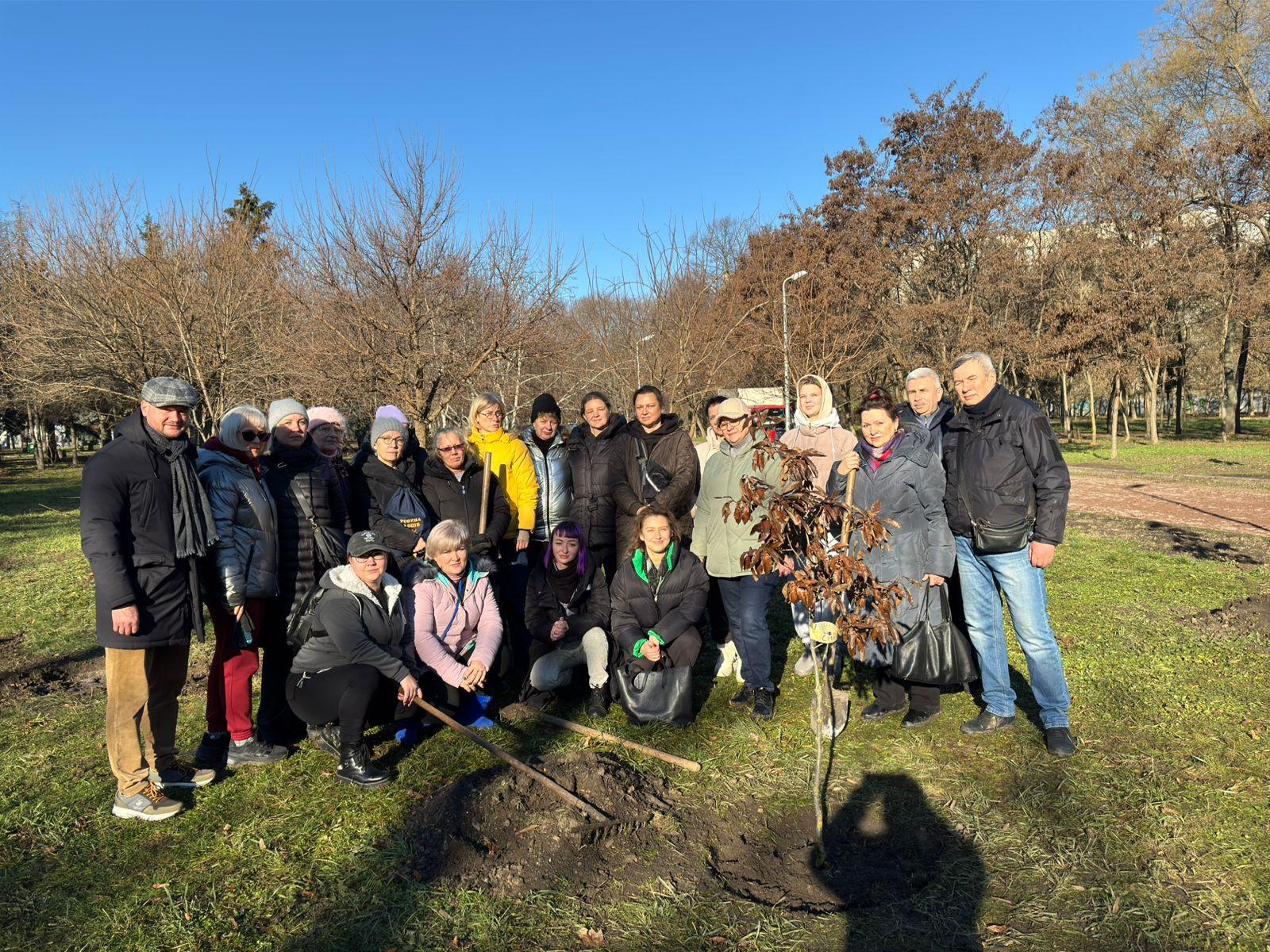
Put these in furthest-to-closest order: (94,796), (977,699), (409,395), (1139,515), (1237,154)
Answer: (1237,154)
(1139,515)
(409,395)
(977,699)
(94,796)

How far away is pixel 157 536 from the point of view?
3398mm

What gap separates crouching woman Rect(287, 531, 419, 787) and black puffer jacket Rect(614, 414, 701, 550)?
1.85 meters

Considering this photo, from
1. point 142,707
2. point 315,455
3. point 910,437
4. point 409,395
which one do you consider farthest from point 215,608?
point 409,395

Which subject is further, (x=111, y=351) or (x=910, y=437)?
(x=111, y=351)

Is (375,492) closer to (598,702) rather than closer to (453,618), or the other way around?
(453,618)

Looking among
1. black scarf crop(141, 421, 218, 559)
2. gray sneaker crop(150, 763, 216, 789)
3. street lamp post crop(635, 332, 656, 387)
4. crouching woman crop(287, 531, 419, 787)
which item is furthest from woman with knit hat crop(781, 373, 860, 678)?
street lamp post crop(635, 332, 656, 387)

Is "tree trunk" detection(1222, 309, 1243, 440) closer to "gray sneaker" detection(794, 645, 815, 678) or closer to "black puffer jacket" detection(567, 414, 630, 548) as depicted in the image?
"gray sneaker" detection(794, 645, 815, 678)

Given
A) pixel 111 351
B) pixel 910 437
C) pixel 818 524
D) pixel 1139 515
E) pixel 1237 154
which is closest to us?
pixel 818 524

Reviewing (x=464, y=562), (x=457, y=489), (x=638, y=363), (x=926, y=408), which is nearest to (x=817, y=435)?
(x=926, y=408)

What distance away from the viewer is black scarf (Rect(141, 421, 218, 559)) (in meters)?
3.45

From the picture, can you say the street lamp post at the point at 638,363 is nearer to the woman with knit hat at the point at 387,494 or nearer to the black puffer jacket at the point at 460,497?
the black puffer jacket at the point at 460,497

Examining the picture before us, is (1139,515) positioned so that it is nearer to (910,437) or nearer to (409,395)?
(910,437)

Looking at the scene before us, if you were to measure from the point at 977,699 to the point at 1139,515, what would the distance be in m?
9.09

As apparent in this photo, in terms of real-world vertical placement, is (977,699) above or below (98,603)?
below
